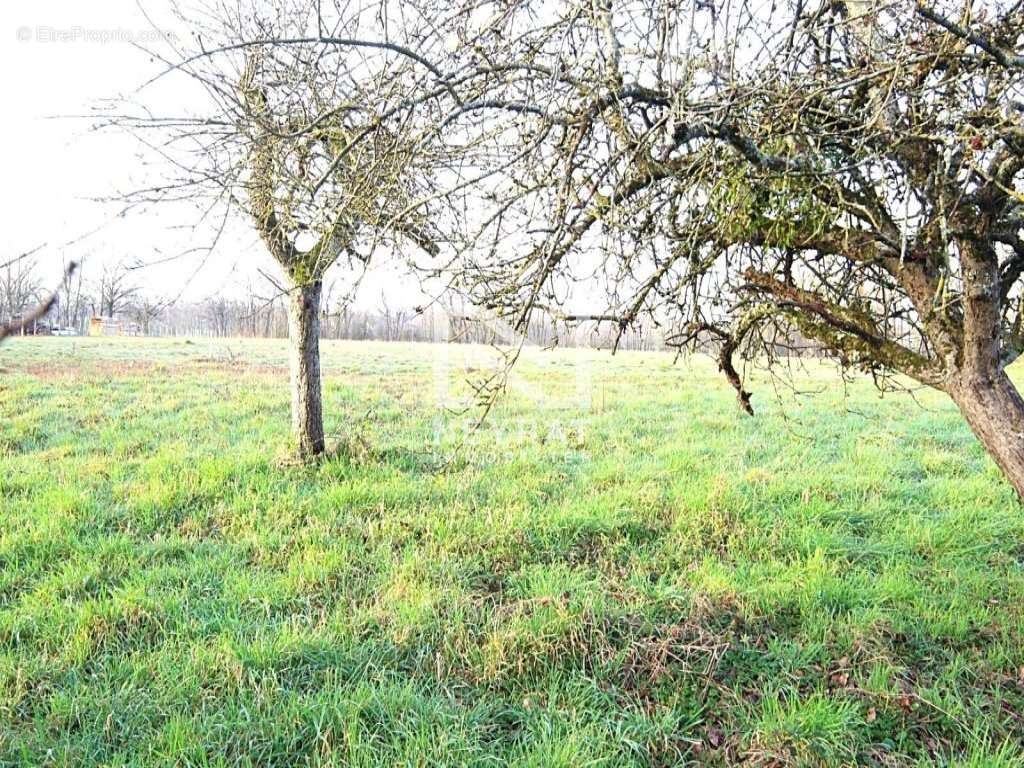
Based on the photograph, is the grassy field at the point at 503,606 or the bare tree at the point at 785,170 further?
the grassy field at the point at 503,606

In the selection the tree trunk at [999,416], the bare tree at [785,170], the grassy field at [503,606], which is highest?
the bare tree at [785,170]

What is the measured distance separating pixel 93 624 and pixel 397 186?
9.95ft

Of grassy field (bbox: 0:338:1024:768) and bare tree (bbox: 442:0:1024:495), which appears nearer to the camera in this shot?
bare tree (bbox: 442:0:1024:495)

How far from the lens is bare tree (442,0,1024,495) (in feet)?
6.97

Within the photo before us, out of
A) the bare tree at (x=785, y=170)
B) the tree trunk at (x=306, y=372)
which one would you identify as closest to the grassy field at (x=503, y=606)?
the tree trunk at (x=306, y=372)

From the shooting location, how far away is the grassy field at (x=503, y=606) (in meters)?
2.74

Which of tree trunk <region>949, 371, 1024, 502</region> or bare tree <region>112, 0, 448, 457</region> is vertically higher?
bare tree <region>112, 0, 448, 457</region>

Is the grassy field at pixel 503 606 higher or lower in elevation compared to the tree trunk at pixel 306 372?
lower

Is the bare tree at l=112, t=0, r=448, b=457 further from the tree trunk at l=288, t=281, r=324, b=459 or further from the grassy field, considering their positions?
the tree trunk at l=288, t=281, r=324, b=459

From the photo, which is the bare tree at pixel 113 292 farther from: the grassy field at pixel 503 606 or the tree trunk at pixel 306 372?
the tree trunk at pixel 306 372

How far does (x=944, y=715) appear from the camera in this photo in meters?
2.87

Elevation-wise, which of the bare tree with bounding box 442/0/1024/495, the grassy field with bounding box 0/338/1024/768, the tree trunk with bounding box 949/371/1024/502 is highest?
the bare tree with bounding box 442/0/1024/495

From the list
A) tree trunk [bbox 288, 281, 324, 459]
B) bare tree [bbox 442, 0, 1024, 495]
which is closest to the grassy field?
tree trunk [bbox 288, 281, 324, 459]

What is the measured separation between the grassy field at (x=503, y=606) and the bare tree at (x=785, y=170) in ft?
3.92
